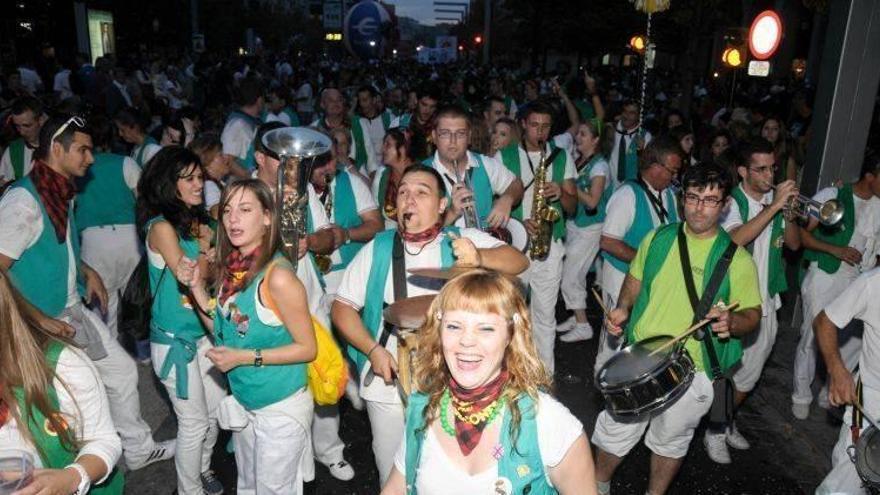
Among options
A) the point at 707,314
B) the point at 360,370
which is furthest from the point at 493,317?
the point at 707,314

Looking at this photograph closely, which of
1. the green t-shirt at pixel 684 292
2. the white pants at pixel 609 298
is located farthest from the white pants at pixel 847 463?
the white pants at pixel 609 298

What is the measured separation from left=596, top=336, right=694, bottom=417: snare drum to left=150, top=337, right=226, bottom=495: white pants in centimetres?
230

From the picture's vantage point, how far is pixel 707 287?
3.90 metres

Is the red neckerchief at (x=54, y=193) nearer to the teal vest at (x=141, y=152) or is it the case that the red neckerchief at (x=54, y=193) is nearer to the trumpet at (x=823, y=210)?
the teal vest at (x=141, y=152)

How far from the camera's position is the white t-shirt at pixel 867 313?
367 centimetres

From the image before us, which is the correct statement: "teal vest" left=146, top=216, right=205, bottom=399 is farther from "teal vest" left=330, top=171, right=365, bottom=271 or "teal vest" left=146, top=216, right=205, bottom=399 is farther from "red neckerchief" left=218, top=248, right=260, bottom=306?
"teal vest" left=330, top=171, right=365, bottom=271

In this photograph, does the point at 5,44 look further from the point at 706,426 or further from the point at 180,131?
the point at 706,426

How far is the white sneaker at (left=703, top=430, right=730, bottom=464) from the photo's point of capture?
5.12 meters

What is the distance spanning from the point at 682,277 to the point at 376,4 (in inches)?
905

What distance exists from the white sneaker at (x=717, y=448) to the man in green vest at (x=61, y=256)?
4221mm

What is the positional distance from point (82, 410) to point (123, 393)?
7.28ft

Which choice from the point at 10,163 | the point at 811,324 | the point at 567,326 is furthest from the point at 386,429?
the point at 10,163

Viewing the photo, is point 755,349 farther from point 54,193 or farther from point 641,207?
point 54,193

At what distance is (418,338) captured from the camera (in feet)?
8.83
